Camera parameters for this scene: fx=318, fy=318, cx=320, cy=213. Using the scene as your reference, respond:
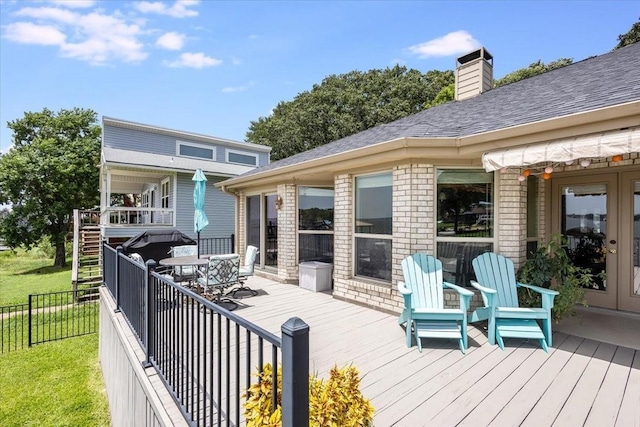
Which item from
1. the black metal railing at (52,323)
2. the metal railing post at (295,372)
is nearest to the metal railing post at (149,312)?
the metal railing post at (295,372)

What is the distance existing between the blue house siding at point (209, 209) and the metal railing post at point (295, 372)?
11842 mm

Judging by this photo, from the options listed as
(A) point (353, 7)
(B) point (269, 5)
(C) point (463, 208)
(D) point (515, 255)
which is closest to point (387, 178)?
(C) point (463, 208)

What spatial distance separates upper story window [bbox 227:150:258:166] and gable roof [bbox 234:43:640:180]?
13.1m

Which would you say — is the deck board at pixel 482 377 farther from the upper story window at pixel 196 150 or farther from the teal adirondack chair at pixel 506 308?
the upper story window at pixel 196 150

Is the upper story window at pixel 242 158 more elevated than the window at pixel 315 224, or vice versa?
the upper story window at pixel 242 158

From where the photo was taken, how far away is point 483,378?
305cm

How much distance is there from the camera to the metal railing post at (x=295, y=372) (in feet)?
4.31

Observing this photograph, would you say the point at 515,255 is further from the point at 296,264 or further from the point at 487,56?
the point at 487,56

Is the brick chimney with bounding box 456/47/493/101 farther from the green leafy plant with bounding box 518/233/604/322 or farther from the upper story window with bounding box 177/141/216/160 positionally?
the upper story window with bounding box 177/141/216/160

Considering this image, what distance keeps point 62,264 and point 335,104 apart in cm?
2318

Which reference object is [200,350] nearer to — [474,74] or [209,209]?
[474,74]

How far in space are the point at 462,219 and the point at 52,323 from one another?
1229cm

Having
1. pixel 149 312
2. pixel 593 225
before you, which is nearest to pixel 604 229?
pixel 593 225

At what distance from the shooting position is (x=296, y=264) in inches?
301
